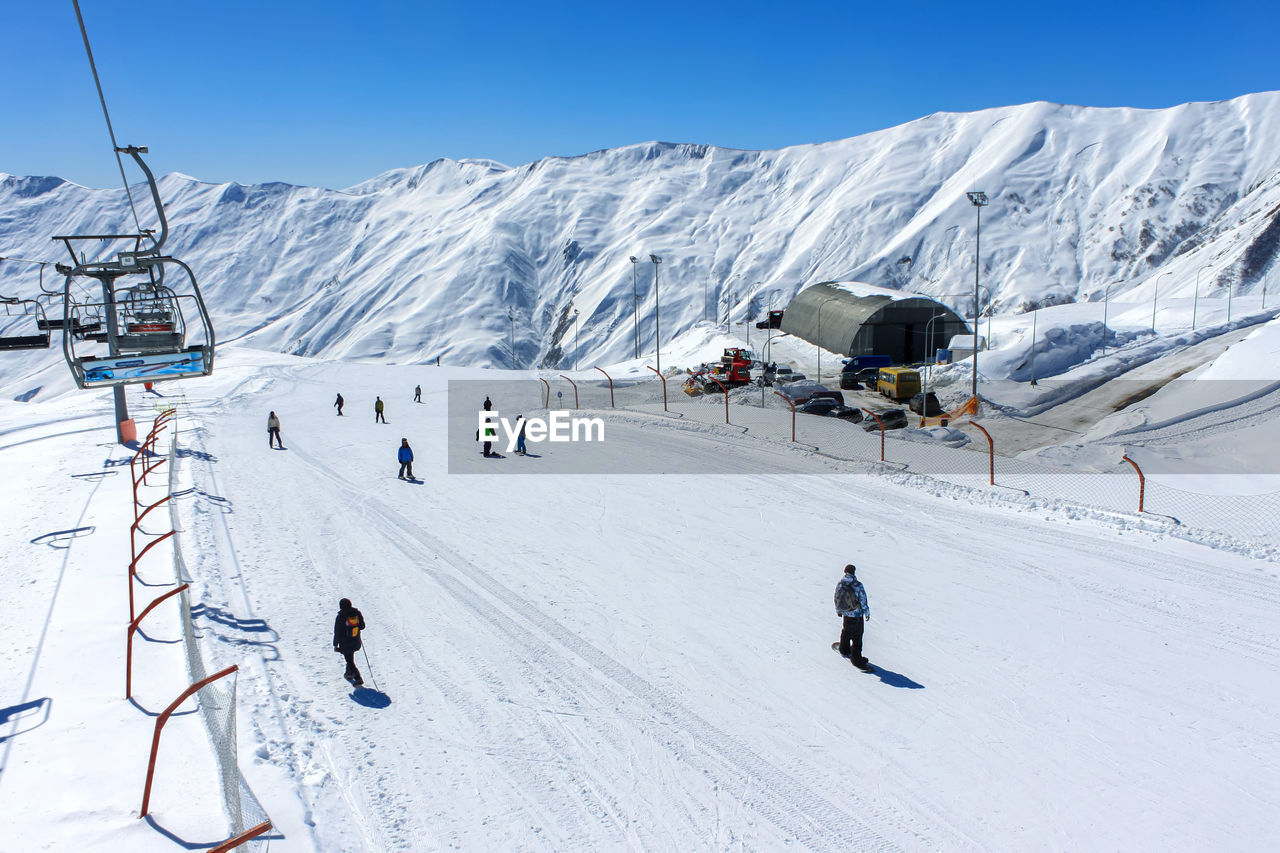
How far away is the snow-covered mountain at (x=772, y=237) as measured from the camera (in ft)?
313

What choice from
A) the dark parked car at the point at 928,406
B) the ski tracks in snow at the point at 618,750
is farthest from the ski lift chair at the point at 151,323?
the dark parked car at the point at 928,406

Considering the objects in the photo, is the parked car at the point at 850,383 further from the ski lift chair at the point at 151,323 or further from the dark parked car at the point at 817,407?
the ski lift chair at the point at 151,323

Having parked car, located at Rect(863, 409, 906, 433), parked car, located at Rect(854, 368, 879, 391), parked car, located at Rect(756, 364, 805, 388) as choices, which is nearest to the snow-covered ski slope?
parked car, located at Rect(863, 409, 906, 433)

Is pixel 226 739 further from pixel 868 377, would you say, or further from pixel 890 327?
pixel 890 327

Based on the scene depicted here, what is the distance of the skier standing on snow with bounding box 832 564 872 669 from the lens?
9.34 metres

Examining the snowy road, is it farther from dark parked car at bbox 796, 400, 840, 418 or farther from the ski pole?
dark parked car at bbox 796, 400, 840, 418

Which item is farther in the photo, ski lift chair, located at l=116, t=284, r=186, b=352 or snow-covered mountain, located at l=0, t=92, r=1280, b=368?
snow-covered mountain, located at l=0, t=92, r=1280, b=368

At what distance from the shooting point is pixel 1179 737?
7957mm

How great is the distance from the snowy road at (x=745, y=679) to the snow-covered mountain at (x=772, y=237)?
76.0m

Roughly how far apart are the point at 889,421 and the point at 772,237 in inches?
4287

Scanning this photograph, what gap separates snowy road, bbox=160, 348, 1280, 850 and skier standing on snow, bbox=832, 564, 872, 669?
1.46ft

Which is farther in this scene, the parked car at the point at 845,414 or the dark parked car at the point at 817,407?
the parked car at the point at 845,414

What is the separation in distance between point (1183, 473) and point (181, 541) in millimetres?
22278

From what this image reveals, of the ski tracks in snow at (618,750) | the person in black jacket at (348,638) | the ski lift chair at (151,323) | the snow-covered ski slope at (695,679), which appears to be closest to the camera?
the ski tracks in snow at (618,750)
